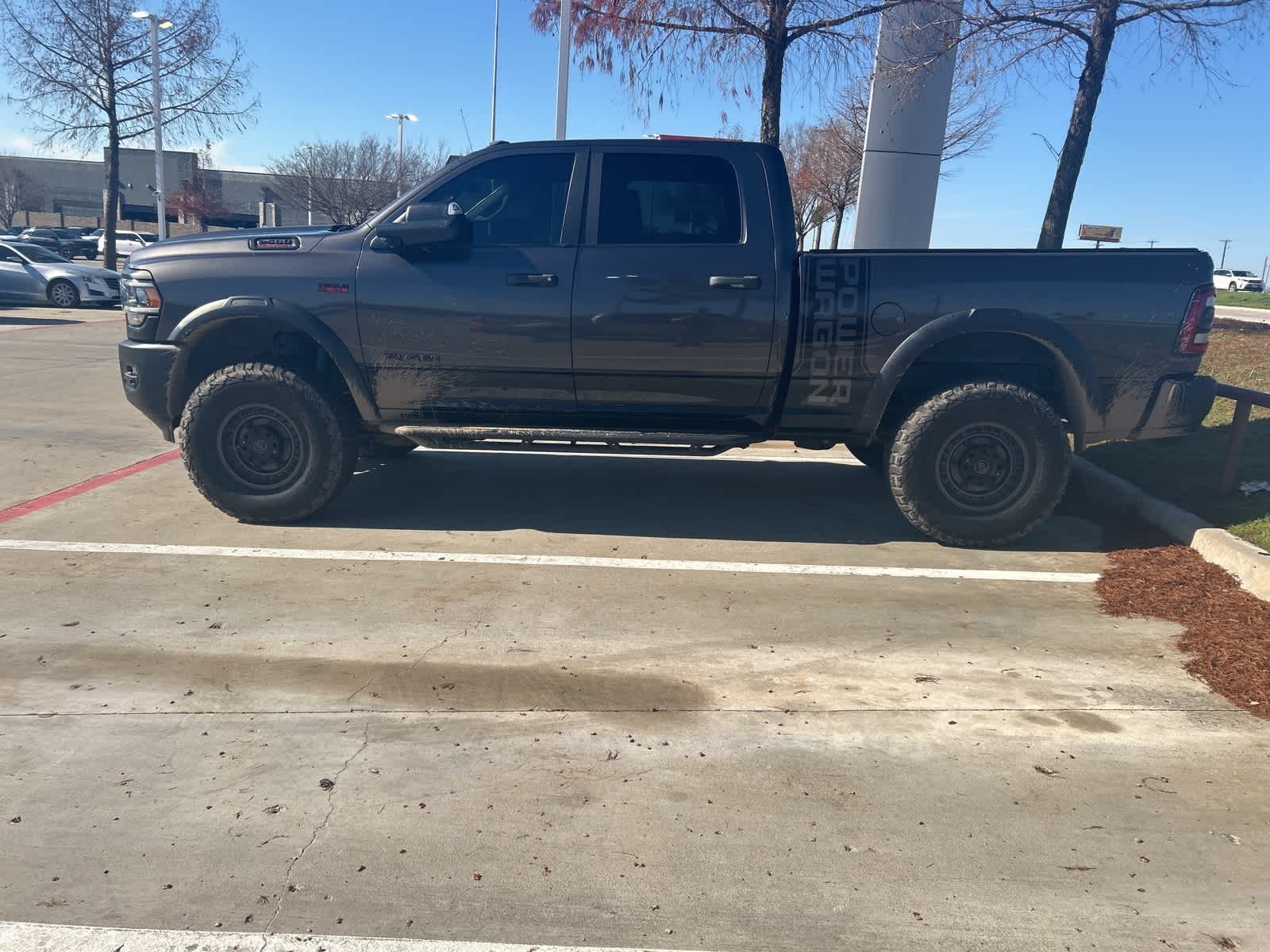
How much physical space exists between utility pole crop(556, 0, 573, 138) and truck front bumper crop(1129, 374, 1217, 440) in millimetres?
8626

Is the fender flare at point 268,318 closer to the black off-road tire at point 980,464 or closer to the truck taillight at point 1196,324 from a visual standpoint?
the black off-road tire at point 980,464

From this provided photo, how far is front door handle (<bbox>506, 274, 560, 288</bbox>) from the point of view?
17.8 ft

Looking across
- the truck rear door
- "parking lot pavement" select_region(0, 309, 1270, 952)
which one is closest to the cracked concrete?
"parking lot pavement" select_region(0, 309, 1270, 952)

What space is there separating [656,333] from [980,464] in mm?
2064

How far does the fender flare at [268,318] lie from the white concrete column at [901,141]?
661 cm

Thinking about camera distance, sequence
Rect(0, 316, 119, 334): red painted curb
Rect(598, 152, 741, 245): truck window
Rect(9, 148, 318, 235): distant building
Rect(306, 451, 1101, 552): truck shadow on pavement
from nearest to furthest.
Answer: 1. Rect(598, 152, 741, 245): truck window
2. Rect(306, 451, 1101, 552): truck shadow on pavement
3. Rect(0, 316, 119, 334): red painted curb
4. Rect(9, 148, 318, 235): distant building

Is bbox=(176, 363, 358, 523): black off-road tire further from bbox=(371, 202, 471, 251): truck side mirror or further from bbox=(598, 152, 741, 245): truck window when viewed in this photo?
bbox=(598, 152, 741, 245): truck window

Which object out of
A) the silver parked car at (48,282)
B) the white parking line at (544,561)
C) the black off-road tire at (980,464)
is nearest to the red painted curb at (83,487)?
the white parking line at (544,561)

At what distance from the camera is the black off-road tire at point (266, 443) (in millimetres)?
5617

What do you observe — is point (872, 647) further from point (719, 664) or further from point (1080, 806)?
point (1080, 806)

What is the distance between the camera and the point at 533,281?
5418 millimetres

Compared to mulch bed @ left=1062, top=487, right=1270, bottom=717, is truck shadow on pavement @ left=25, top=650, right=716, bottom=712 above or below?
below

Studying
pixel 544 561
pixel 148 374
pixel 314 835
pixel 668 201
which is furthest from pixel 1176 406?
pixel 148 374

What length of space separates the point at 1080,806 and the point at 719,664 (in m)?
1.50
